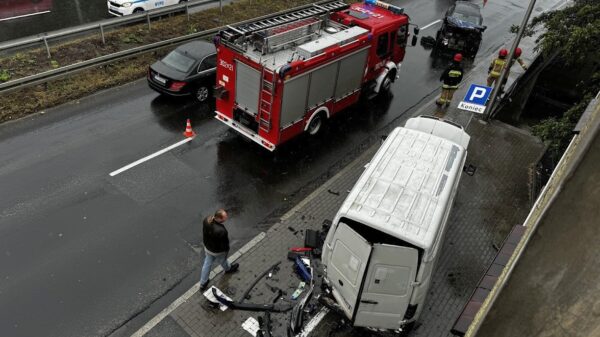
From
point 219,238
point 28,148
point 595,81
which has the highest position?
point 595,81

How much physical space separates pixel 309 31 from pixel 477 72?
8598 mm

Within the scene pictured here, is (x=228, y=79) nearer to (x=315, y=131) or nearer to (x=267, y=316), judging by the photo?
(x=315, y=131)

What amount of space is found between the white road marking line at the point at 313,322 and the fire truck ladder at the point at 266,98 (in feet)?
15.3

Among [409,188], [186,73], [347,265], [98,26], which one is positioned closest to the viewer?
[347,265]

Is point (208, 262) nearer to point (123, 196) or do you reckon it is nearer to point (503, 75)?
point (123, 196)

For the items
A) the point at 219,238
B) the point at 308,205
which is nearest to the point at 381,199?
the point at 219,238

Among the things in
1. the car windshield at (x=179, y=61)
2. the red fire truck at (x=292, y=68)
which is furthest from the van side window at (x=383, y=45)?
the car windshield at (x=179, y=61)

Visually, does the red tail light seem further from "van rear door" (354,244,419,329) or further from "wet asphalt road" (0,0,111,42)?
"wet asphalt road" (0,0,111,42)

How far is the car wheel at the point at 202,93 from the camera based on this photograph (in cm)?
1302

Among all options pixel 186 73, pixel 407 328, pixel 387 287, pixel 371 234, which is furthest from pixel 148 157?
pixel 407 328

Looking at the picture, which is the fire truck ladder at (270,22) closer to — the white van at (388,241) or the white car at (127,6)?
the white van at (388,241)

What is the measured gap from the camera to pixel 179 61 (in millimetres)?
12953

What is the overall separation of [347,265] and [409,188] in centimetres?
156

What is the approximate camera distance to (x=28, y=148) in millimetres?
10617
